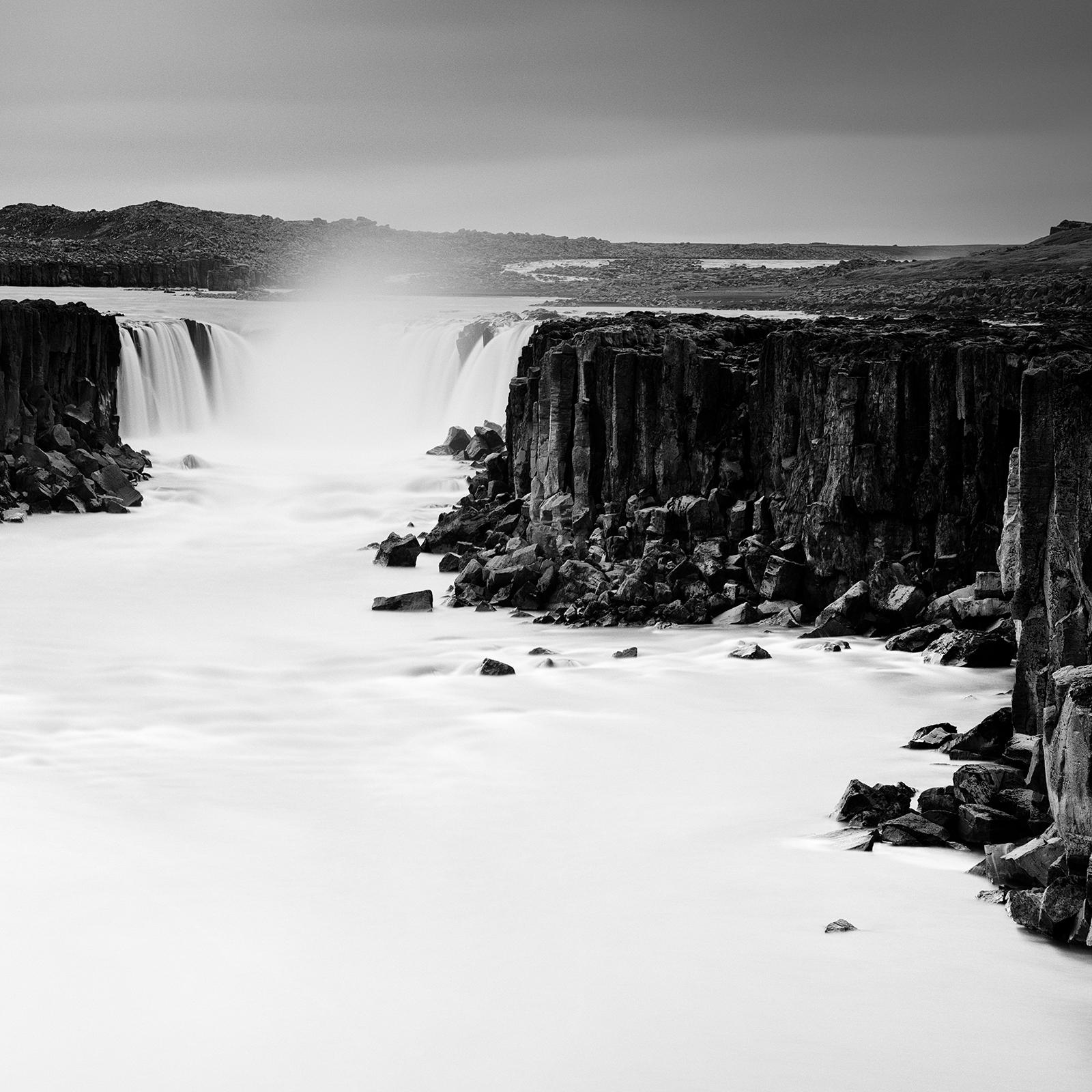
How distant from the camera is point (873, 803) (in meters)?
15.1

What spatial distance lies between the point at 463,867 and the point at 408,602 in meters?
12.8

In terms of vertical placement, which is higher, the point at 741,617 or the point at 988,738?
the point at 988,738

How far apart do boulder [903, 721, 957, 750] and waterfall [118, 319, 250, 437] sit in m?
34.2

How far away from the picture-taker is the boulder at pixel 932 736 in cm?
1781

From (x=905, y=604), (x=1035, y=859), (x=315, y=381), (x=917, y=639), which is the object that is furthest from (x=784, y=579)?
(x=315, y=381)

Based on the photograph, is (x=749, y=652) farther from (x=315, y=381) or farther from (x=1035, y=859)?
(x=315, y=381)

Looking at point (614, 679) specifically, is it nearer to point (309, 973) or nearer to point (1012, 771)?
point (1012, 771)

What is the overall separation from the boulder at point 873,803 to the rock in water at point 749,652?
7.34 meters

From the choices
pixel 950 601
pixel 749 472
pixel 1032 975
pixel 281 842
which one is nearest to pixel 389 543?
pixel 749 472

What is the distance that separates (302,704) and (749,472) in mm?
10278

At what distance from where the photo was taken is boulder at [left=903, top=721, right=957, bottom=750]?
17812 millimetres

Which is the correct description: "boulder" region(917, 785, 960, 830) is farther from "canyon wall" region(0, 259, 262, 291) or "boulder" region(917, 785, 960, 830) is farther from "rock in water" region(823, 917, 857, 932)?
"canyon wall" region(0, 259, 262, 291)

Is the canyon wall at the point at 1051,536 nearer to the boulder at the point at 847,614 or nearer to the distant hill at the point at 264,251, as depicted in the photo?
the boulder at the point at 847,614

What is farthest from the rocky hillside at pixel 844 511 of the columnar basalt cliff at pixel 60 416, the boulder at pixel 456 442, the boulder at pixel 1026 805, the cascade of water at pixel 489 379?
the cascade of water at pixel 489 379
